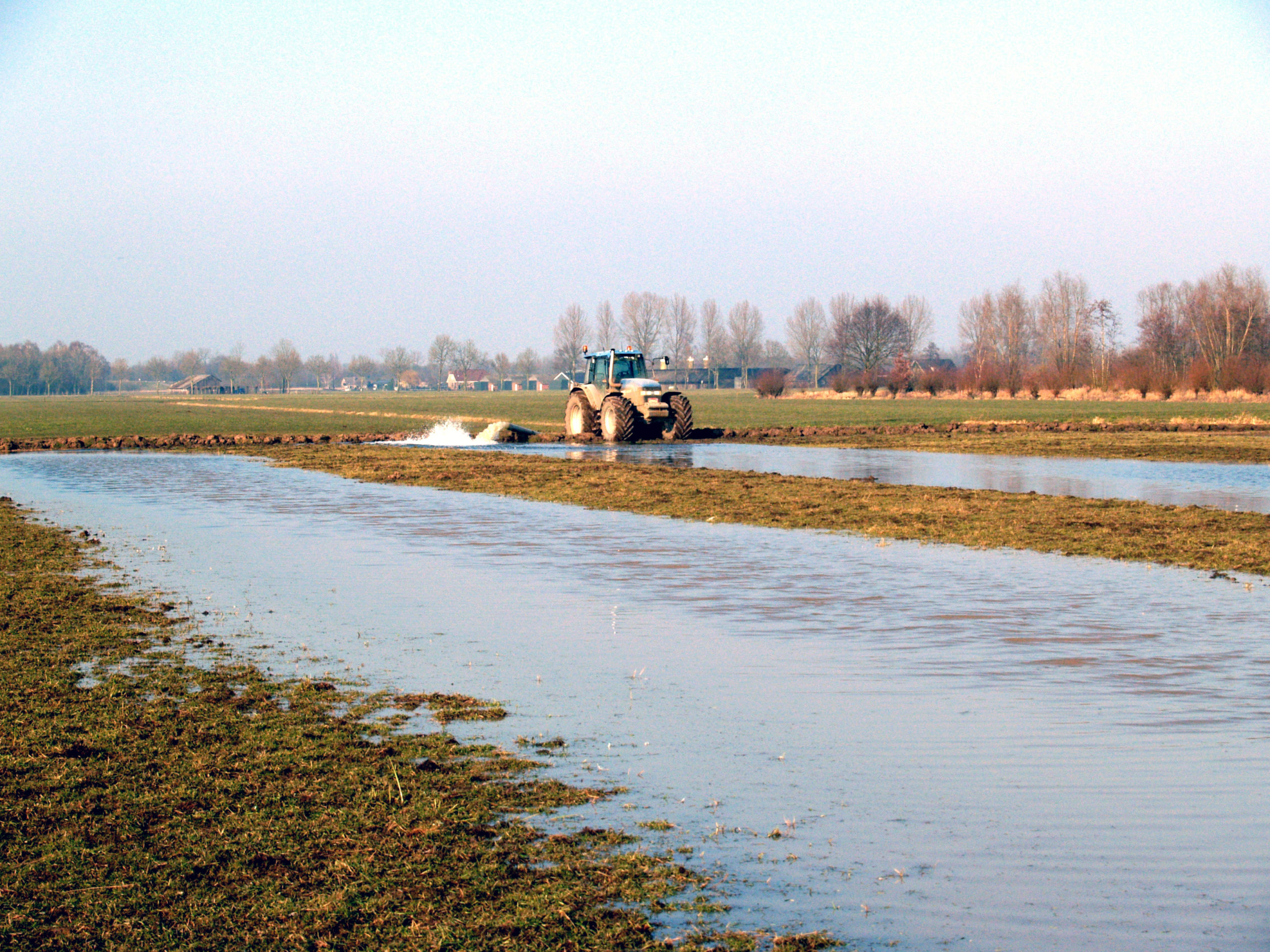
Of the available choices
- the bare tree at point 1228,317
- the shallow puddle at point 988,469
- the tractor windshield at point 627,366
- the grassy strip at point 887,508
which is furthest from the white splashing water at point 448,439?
the bare tree at point 1228,317

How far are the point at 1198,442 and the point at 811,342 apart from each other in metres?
159

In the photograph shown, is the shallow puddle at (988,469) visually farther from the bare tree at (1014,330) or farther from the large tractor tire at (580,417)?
the bare tree at (1014,330)

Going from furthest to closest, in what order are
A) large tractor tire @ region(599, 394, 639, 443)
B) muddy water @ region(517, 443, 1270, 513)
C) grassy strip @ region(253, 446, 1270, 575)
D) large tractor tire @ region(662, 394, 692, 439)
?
large tractor tire @ region(662, 394, 692, 439) → large tractor tire @ region(599, 394, 639, 443) → muddy water @ region(517, 443, 1270, 513) → grassy strip @ region(253, 446, 1270, 575)

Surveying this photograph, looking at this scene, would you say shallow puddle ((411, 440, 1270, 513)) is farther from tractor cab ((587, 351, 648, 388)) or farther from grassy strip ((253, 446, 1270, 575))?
tractor cab ((587, 351, 648, 388))

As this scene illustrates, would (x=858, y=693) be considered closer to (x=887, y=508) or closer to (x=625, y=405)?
(x=887, y=508)

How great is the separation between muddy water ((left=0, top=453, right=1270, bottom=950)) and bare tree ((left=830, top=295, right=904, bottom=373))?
133 meters

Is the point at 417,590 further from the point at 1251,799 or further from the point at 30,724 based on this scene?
the point at 1251,799

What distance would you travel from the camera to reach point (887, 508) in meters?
19.8

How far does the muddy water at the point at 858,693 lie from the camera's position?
519 cm

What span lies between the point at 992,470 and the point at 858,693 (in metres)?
20.8

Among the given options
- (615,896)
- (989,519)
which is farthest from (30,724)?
(989,519)

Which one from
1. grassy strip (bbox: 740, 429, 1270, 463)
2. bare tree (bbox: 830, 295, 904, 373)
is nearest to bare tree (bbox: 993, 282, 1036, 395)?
bare tree (bbox: 830, 295, 904, 373)

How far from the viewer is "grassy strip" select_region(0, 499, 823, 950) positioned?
15.7 feet

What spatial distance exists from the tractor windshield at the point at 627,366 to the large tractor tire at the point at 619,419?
0.87 m
